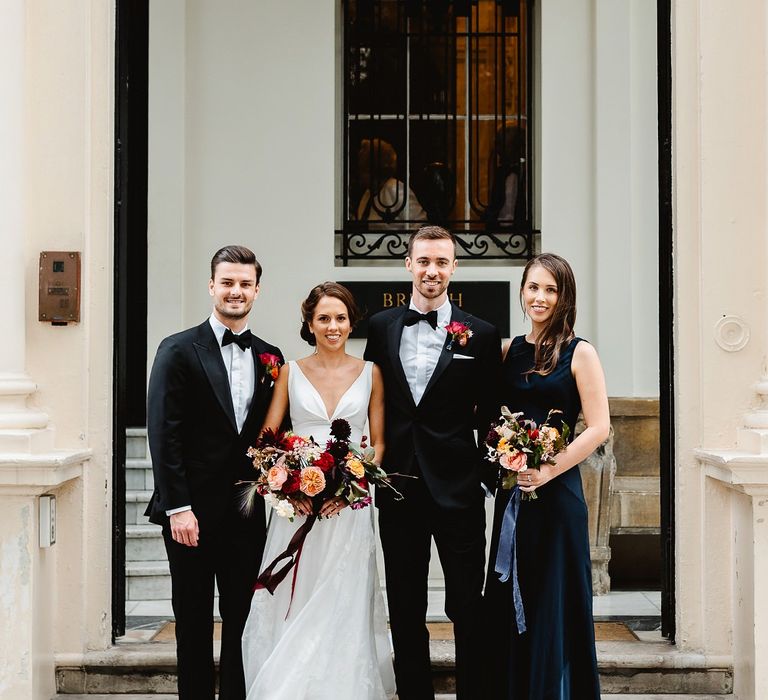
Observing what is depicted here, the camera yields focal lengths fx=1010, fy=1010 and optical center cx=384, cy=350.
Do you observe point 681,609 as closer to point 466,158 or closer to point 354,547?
point 354,547

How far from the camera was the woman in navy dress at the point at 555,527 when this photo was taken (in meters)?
4.16

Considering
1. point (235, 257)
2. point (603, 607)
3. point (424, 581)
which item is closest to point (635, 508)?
point (603, 607)

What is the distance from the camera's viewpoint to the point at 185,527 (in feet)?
13.6

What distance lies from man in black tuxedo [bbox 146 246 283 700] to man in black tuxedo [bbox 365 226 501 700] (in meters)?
0.61

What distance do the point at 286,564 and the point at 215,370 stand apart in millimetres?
904

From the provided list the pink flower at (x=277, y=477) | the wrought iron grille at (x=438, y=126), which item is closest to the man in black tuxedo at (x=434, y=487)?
the pink flower at (x=277, y=477)

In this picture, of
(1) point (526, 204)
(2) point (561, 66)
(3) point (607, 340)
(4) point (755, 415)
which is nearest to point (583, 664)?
(4) point (755, 415)

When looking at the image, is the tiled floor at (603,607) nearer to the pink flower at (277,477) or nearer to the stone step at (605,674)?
the stone step at (605,674)

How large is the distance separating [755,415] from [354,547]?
6.35ft

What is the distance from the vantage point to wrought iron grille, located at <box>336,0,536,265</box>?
7.94 metres

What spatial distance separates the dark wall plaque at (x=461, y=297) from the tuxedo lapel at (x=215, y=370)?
11.2 ft

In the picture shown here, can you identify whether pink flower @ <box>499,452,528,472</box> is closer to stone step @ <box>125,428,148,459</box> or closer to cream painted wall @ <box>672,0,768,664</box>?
A: cream painted wall @ <box>672,0,768,664</box>

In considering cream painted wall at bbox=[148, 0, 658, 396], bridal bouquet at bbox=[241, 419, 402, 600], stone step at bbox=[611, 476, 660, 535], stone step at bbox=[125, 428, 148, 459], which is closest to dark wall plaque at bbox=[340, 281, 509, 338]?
cream painted wall at bbox=[148, 0, 658, 396]

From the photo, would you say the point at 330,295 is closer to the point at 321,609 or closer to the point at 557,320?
the point at 557,320
